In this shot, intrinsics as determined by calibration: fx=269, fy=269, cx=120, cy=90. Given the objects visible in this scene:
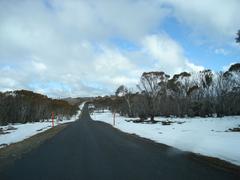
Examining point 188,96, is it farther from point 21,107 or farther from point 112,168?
point 112,168

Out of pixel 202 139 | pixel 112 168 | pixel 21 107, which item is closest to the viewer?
pixel 112 168

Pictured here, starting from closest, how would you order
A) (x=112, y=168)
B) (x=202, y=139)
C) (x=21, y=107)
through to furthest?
1. (x=112, y=168)
2. (x=202, y=139)
3. (x=21, y=107)

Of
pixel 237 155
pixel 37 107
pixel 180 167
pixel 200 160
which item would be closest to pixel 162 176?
pixel 180 167

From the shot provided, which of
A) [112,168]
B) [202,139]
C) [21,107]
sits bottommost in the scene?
[112,168]

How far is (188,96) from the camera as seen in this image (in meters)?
72.1

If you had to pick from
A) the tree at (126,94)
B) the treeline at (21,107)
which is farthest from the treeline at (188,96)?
the treeline at (21,107)

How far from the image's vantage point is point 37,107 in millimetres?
72562

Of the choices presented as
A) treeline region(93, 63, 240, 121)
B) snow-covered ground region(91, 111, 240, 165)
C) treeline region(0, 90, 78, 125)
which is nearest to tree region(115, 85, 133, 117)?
treeline region(93, 63, 240, 121)

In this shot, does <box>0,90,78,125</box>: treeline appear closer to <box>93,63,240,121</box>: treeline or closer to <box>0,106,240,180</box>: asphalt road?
<box>93,63,240,121</box>: treeline

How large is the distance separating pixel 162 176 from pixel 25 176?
3555 mm

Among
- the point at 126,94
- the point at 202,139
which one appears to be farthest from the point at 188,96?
the point at 202,139

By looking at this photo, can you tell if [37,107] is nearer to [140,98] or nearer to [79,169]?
[140,98]

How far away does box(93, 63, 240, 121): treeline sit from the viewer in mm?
57625

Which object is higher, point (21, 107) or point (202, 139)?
point (21, 107)
